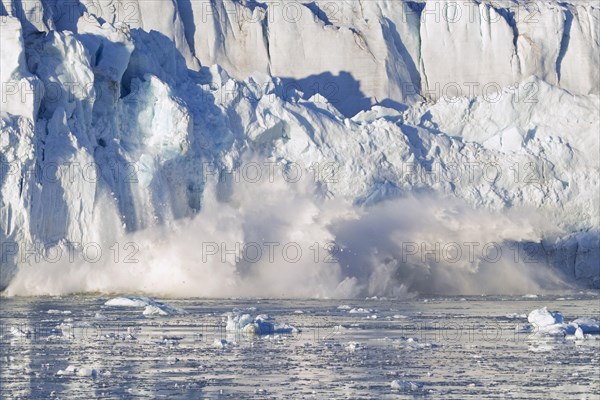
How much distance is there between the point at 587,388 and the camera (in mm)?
15969

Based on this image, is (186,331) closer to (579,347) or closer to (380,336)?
(380,336)

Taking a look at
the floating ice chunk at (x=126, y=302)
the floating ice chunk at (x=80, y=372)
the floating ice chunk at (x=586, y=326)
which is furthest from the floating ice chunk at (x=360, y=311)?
the floating ice chunk at (x=80, y=372)

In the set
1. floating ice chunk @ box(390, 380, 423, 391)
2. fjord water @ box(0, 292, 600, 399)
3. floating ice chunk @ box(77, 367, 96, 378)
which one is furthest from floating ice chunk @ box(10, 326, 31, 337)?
floating ice chunk @ box(390, 380, 423, 391)

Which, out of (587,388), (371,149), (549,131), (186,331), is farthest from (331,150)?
(587,388)

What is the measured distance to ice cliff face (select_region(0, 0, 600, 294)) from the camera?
31.1 metres

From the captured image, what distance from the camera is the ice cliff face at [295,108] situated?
31109 millimetres

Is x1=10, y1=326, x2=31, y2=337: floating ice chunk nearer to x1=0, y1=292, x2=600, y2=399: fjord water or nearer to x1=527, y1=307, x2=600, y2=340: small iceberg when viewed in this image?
x1=0, y1=292, x2=600, y2=399: fjord water

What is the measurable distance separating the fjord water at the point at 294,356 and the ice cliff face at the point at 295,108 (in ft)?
16.9

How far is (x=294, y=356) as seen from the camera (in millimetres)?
18828

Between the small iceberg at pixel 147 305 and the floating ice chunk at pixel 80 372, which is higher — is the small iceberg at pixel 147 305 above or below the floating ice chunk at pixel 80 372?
above

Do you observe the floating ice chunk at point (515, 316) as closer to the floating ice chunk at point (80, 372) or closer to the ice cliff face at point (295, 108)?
the ice cliff face at point (295, 108)

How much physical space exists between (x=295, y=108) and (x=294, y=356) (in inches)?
681

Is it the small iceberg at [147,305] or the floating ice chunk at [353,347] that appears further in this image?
the small iceberg at [147,305]

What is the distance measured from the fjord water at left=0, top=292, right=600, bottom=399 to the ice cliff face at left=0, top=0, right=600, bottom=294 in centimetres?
514
